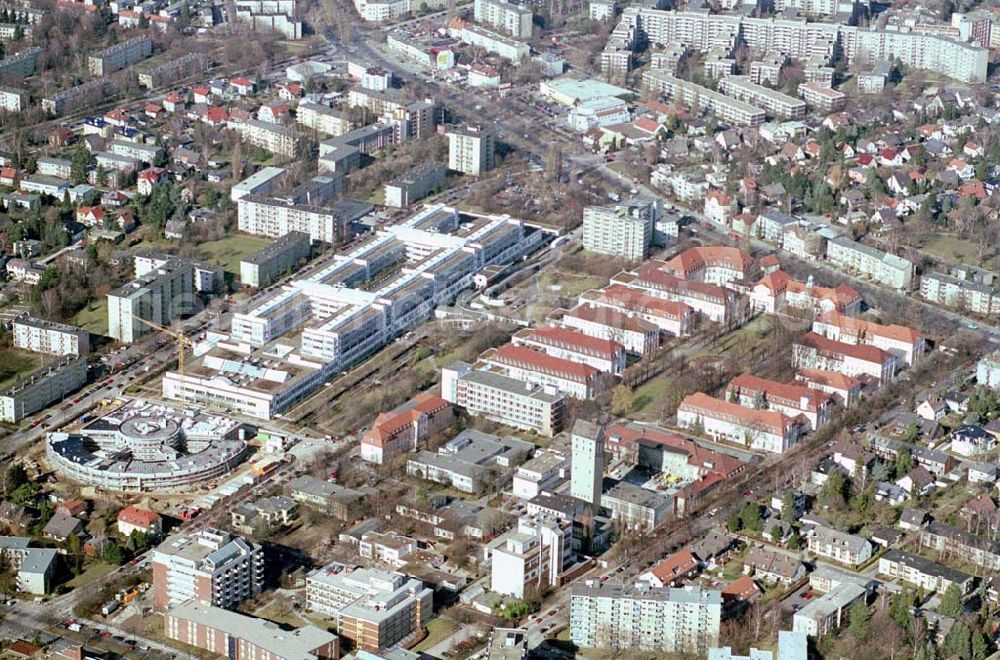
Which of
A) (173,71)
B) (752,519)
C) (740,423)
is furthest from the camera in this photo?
(173,71)

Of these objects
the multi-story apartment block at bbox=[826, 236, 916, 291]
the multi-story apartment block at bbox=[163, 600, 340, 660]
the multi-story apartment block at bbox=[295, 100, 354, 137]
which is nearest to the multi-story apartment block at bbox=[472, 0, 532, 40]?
the multi-story apartment block at bbox=[295, 100, 354, 137]

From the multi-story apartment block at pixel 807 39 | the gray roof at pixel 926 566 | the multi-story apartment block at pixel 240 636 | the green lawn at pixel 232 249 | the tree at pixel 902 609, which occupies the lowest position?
the green lawn at pixel 232 249

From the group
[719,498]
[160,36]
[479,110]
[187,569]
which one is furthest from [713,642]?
[160,36]

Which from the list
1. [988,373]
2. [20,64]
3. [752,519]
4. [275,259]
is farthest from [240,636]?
[20,64]

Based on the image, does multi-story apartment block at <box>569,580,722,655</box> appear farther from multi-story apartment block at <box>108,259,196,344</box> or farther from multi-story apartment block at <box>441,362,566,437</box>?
multi-story apartment block at <box>108,259,196,344</box>

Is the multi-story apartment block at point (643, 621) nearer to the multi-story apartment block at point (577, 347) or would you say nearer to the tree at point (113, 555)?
the tree at point (113, 555)

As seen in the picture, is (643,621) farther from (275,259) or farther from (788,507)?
(275,259)

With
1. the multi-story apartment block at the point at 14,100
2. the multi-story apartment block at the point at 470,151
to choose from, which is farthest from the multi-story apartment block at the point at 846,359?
the multi-story apartment block at the point at 14,100
